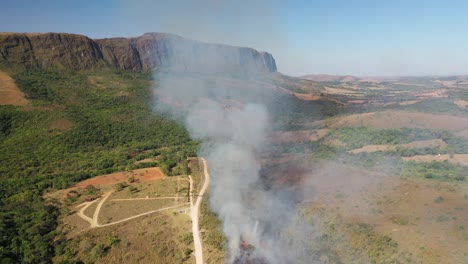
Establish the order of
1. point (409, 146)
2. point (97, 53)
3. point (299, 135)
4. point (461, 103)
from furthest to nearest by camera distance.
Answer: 1. point (97, 53)
2. point (461, 103)
3. point (299, 135)
4. point (409, 146)

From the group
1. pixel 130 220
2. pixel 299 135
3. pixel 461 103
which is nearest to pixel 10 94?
pixel 130 220

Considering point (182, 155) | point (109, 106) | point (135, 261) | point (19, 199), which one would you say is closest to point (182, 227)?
point (135, 261)

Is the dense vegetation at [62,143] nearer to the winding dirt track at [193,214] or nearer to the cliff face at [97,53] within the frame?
the winding dirt track at [193,214]

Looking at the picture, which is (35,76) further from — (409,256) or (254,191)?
(409,256)

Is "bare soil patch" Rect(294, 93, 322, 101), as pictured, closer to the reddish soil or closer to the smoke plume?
the smoke plume

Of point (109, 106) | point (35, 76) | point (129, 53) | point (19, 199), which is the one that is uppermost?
point (129, 53)

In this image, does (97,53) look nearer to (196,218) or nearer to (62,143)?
(62,143)
